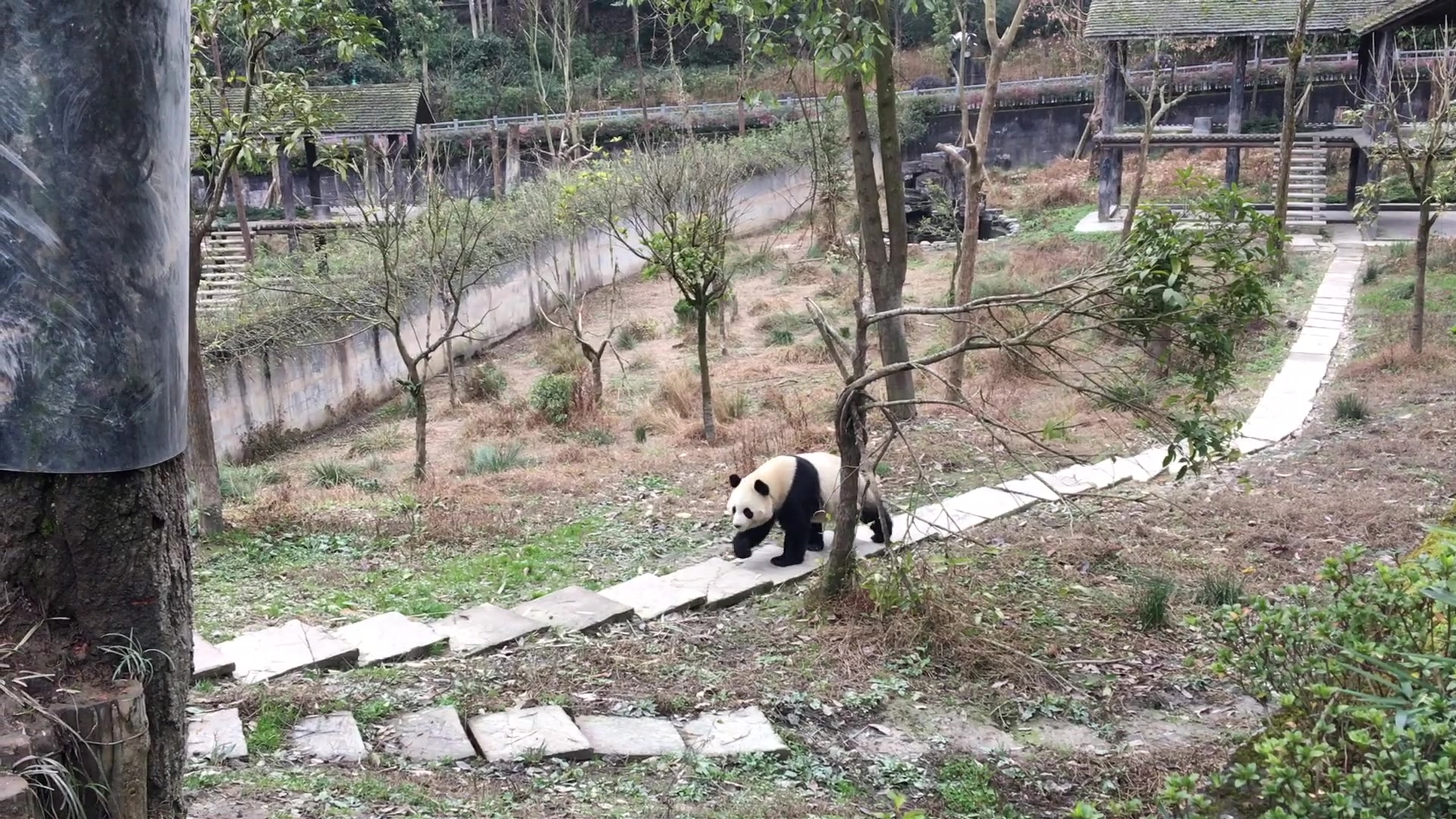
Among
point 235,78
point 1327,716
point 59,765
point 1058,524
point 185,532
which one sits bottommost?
point 1058,524

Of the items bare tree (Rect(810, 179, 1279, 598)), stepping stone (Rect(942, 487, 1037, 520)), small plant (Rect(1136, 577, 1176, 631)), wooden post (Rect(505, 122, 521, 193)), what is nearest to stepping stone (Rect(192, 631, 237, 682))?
bare tree (Rect(810, 179, 1279, 598))

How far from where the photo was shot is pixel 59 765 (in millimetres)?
2725

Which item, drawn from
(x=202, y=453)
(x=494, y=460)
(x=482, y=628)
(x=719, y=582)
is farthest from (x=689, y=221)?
(x=482, y=628)

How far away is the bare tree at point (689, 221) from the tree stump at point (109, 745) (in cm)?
1017

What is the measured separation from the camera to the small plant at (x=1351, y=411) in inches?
474

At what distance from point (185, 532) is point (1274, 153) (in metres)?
33.5

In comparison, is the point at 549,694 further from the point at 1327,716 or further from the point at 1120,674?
the point at 1327,716

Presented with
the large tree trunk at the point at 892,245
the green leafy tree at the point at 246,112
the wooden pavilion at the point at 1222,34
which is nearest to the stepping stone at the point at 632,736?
the green leafy tree at the point at 246,112

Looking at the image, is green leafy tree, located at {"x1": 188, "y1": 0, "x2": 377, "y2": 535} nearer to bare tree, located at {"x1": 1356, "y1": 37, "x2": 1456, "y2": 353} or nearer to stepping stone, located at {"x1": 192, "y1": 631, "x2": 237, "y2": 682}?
stepping stone, located at {"x1": 192, "y1": 631, "x2": 237, "y2": 682}

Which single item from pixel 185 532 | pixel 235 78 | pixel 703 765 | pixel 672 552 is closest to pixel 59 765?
pixel 185 532

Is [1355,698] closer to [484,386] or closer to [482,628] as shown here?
[482,628]

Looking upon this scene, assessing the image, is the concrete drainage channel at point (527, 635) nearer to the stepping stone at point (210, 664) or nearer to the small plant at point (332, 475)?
the stepping stone at point (210, 664)

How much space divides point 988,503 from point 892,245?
3985mm

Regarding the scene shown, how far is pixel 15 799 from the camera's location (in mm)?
2588
